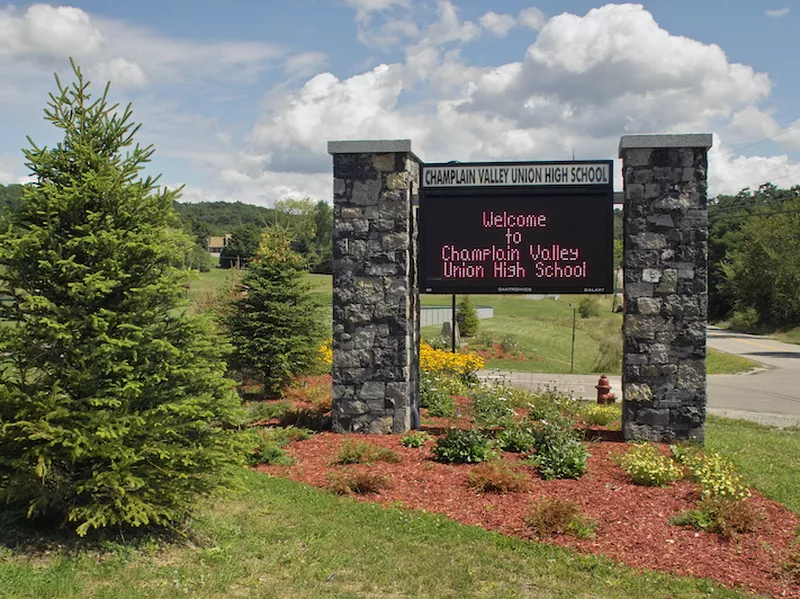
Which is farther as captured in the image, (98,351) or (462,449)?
(462,449)

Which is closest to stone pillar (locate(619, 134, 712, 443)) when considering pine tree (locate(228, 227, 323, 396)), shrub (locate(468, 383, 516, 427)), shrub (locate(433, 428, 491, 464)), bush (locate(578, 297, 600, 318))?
shrub (locate(468, 383, 516, 427))

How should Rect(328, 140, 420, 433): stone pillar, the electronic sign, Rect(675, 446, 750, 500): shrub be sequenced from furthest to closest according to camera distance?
Rect(328, 140, 420, 433): stone pillar, the electronic sign, Rect(675, 446, 750, 500): shrub

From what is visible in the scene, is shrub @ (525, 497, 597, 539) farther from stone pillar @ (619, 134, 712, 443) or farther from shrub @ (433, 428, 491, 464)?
stone pillar @ (619, 134, 712, 443)

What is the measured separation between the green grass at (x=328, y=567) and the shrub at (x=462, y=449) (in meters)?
2.31

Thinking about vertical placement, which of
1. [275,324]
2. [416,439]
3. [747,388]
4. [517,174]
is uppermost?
[517,174]

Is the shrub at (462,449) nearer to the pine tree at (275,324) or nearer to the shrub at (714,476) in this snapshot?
the shrub at (714,476)

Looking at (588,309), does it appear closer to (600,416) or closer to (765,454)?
(600,416)

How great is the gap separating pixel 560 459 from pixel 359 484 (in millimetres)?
2641

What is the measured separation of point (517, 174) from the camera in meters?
11.3

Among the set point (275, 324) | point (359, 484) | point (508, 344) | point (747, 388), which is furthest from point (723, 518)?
point (508, 344)

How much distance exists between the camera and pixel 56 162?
20.3ft

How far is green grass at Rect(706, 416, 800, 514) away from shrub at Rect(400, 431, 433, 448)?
14.3ft

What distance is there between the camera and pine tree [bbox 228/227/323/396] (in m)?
15.9

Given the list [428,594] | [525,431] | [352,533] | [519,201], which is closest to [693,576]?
[428,594]
